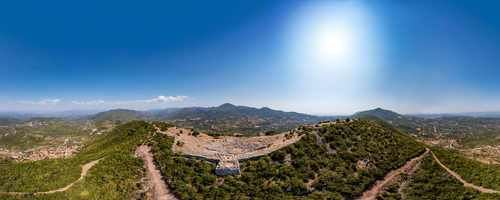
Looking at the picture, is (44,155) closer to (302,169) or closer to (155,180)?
(155,180)

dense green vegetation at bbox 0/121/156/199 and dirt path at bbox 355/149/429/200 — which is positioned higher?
dense green vegetation at bbox 0/121/156/199

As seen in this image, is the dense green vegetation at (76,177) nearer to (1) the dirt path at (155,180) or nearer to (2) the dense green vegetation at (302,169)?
(1) the dirt path at (155,180)

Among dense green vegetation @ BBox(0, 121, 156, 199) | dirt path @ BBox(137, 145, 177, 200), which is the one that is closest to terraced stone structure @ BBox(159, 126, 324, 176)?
dirt path @ BBox(137, 145, 177, 200)

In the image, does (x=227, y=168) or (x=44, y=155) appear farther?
(x=44, y=155)

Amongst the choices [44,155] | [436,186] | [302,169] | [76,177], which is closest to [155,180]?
[76,177]

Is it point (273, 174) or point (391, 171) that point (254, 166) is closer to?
point (273, 174)

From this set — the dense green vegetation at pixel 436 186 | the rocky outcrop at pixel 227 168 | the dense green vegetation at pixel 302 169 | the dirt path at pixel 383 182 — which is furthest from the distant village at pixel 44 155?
the dense green vegetation at pixel 436 186

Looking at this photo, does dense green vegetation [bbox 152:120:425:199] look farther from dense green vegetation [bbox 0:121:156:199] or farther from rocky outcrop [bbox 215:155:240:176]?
dense green vegetation [bbox 0:121:156:199]
